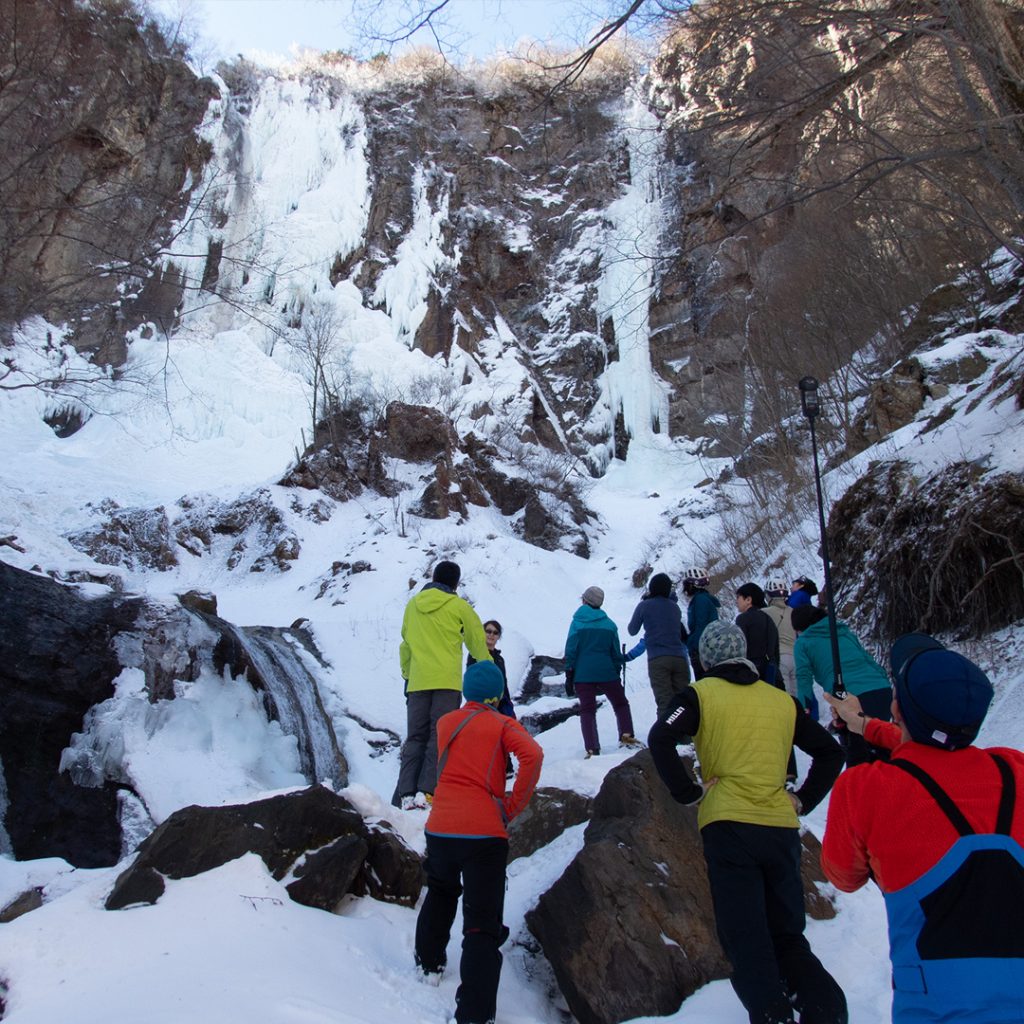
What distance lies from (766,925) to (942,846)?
1.02 metres

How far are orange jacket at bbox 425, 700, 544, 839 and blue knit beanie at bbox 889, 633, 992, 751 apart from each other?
5.33 ft

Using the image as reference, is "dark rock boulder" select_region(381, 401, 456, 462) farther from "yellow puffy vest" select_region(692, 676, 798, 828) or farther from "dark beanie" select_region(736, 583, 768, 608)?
"yellow puffy vest" select_region(692, 676, 798, 828)

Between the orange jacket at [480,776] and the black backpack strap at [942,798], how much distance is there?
161cm

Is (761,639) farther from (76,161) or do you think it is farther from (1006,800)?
(76,161)

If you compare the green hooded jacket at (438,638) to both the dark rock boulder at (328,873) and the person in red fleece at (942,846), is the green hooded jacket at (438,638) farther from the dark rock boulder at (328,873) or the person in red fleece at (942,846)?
the person in red fleece at (942,846)

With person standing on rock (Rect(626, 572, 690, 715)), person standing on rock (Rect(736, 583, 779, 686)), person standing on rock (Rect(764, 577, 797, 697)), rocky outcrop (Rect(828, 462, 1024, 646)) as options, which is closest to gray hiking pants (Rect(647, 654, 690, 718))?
person standing on rock (Rect(626, 572, 690, 715))

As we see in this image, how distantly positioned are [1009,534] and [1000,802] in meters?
4.40

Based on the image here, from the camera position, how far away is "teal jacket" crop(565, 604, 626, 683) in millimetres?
5656

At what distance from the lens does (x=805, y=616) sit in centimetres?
460

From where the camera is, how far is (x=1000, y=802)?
164 cm

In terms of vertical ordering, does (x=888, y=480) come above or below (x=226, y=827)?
above

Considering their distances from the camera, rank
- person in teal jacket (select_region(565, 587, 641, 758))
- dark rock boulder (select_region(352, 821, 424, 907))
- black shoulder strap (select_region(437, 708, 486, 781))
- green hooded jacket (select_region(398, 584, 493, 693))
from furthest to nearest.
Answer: person in teal jacket (select_region(565, 587, 641, 758))
green hooded jacket (select_region(398, 584, 493, 693))
dark rock boulder (select_region(352, 821, 424, 907))
black shoulder strap (select_region(437, 708, 486, 781))

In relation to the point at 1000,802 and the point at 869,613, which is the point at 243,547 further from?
the point at 1000,802

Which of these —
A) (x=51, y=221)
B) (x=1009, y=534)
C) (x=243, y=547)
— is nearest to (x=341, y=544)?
(x=243, y=547)
